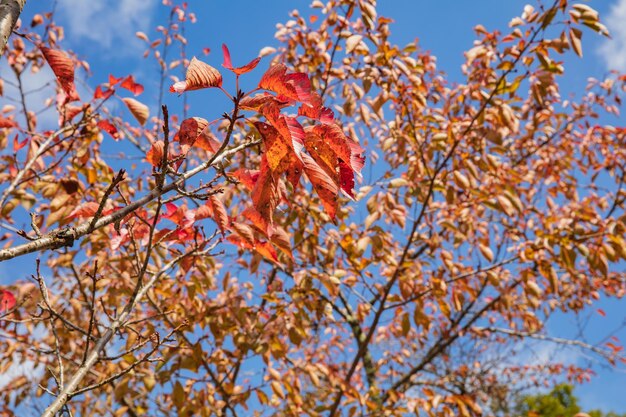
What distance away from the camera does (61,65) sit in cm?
112

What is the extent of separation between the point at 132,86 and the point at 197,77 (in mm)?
1131

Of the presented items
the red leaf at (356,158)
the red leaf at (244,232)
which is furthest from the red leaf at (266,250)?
the red leaf at (356,158)

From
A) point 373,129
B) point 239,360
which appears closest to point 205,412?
point 239,360

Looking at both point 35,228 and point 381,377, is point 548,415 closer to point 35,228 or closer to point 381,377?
point 381,377

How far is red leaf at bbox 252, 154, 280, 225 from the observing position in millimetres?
894

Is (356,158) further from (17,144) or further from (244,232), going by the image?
(17,144)

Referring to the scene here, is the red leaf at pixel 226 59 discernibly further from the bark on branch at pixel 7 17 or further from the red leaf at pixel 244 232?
the red leaf at pixel 244 232

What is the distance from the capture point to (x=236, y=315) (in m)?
2.69

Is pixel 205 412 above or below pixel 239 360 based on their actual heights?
below

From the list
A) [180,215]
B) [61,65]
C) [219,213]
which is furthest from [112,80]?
[219,213]

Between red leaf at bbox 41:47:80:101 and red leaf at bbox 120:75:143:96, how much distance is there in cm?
69

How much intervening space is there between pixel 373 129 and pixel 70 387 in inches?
179

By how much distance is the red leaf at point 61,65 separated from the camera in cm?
110

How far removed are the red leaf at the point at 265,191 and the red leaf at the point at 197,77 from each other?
6.5 inches
